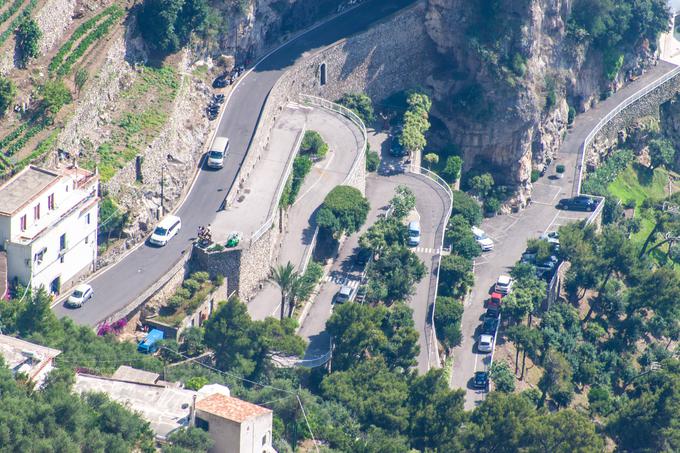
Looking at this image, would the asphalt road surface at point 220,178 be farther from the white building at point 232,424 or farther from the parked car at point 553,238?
the parked car at point 553,238

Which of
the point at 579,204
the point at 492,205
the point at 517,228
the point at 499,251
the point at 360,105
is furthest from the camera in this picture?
the point at 579,204

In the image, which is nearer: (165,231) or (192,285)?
(192,285)

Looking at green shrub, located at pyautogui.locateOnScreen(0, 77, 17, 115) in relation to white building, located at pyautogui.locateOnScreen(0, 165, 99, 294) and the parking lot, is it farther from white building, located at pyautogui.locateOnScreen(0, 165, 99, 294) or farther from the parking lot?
the parking lot

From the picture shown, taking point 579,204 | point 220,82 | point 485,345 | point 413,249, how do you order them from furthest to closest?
1. point 579,204
2. point 220,82
3. point 413,249
4. point 485,345

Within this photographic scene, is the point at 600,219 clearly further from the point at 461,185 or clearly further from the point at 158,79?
the point at 158,79

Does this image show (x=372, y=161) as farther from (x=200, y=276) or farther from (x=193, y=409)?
(x=193, y=409)

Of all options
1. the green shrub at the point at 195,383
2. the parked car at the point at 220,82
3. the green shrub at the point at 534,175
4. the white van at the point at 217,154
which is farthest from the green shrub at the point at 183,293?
the green shrub at the point at 534,175

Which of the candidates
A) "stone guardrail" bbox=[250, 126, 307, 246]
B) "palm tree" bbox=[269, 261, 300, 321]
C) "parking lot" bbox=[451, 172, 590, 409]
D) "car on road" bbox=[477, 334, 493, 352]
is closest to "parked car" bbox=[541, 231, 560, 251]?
"parking lot" bbox=[451, 172, 590, 409]

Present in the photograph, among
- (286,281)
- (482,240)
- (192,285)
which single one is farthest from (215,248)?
(482,240)
